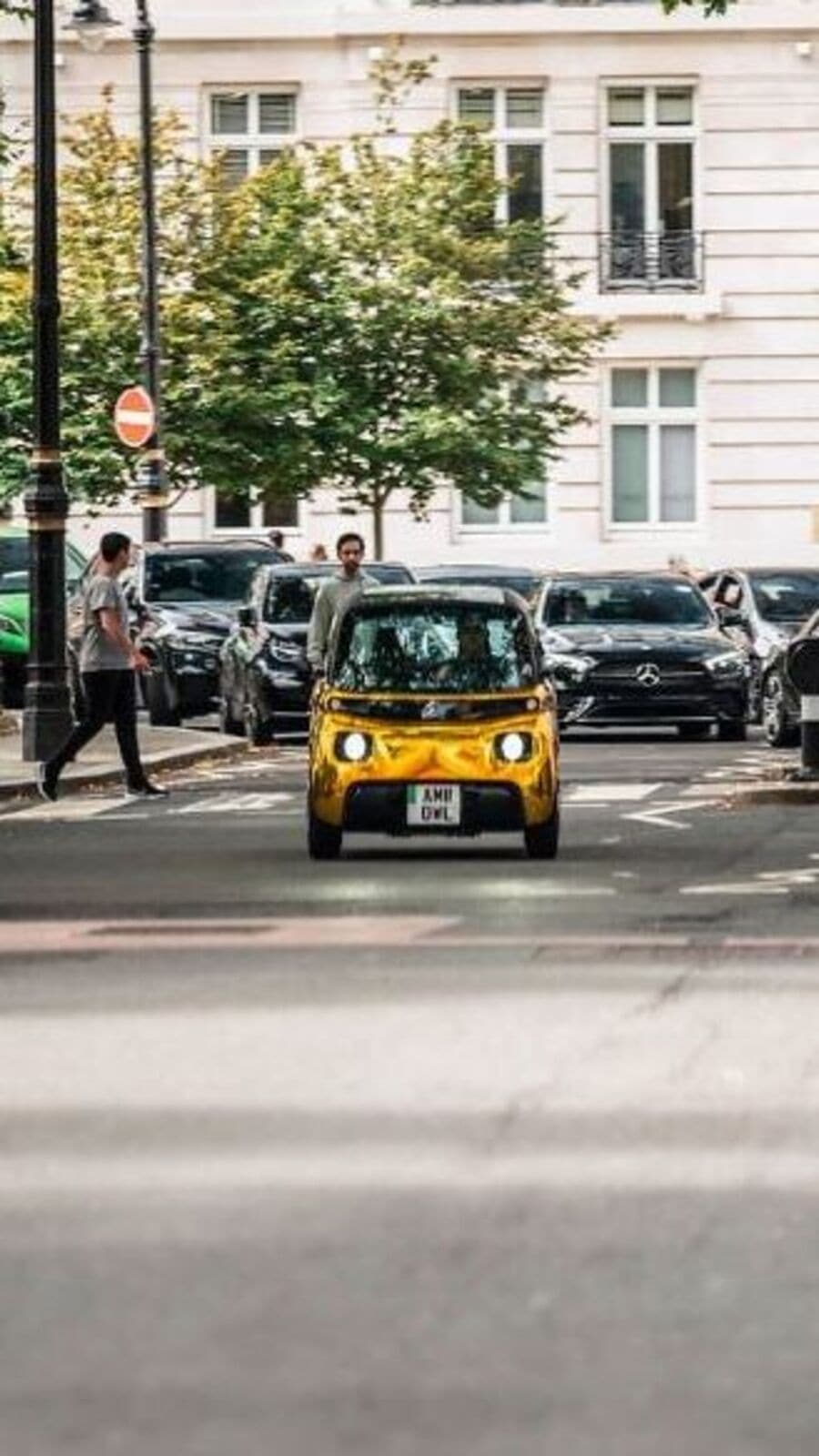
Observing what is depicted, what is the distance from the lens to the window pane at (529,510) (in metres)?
59.8

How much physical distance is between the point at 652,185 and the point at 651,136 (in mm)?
644

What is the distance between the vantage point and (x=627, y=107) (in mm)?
59781

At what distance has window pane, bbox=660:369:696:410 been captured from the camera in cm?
6000

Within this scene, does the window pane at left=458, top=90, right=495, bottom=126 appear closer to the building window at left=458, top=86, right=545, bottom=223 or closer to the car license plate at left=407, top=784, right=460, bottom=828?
the building window at left=458, top=86, right=545, bottom=223

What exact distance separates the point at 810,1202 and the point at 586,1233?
0.74 meters

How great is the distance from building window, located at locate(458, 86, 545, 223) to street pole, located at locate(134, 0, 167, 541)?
458 inches

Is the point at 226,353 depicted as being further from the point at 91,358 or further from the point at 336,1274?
the point at 336,1274

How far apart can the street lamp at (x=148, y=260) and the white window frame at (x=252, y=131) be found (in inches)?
432

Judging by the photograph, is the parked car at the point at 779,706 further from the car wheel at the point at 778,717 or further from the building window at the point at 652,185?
the building window at the point at 652,185

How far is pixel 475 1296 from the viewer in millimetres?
8969

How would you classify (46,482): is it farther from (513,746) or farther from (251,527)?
(251,527)

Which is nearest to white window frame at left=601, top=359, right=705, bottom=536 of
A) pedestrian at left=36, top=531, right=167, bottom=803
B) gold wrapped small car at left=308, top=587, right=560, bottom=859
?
pedestrian at left=36, top=531, right=167, bottom=803

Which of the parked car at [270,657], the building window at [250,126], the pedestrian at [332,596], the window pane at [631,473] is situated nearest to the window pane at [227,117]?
the building window at [250,126]

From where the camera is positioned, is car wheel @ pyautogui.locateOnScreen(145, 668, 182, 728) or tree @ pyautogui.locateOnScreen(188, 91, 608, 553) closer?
car wheel @ pyautogui.locateOnScreen(145, 668, 182, 728)
